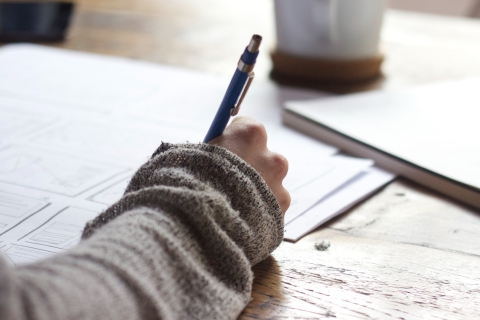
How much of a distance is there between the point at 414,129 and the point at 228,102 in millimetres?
276

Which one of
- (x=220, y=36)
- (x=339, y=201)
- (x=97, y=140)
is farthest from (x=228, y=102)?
(x=220, y=36)

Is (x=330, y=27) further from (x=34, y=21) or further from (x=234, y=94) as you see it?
(x=34, y=21)

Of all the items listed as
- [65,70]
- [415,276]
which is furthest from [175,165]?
[65,70]

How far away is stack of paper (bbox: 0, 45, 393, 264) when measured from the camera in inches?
18.0

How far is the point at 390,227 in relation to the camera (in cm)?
46

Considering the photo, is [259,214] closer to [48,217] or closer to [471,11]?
[48,217]

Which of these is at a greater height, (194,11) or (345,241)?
(194,11)

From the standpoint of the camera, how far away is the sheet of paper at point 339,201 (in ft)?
1.46

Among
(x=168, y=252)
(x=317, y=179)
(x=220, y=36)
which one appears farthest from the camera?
(x=220, y=36)

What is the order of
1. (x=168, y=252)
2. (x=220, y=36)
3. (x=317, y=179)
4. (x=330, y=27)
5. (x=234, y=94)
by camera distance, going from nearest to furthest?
(x=168, y=252) < (x=234, y=94) < (x=317, y=179) < (x=330, y=27) < (x=220, y=36)

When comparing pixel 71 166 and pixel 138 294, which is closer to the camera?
pixel 138 294

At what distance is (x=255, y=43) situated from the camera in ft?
1.27

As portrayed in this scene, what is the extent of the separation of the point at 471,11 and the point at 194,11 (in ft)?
3.28

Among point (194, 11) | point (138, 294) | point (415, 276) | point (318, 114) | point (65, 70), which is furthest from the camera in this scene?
point (194, 11)
